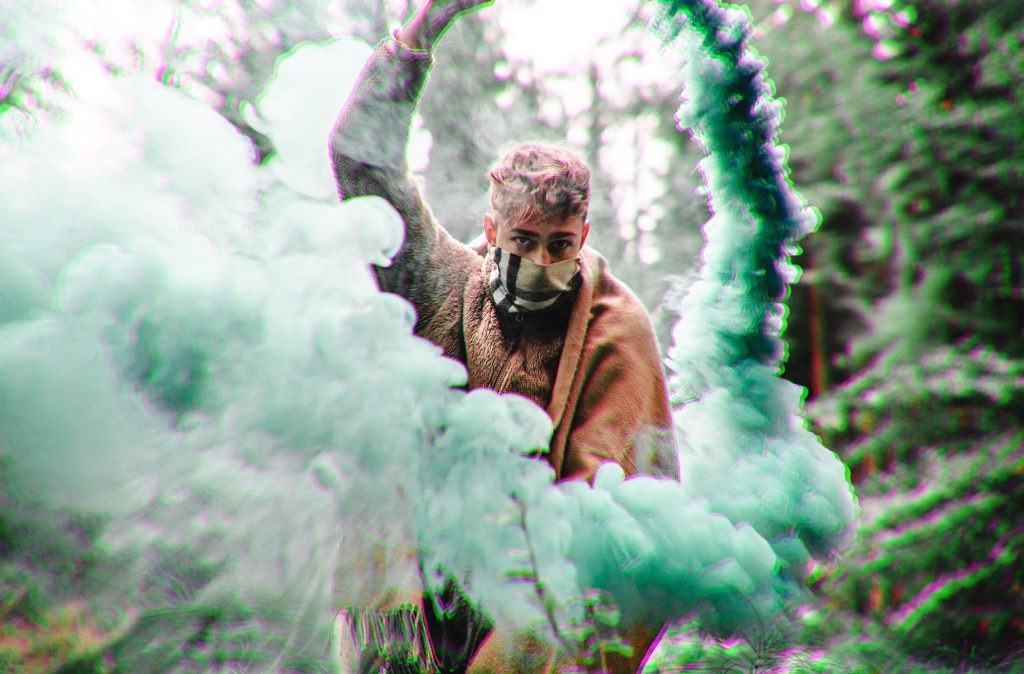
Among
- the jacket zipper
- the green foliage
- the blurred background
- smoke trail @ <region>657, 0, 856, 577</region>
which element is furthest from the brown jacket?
the green foliage

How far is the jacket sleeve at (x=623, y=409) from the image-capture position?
4.23 ft

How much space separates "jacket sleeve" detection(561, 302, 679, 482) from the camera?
4.23 feet

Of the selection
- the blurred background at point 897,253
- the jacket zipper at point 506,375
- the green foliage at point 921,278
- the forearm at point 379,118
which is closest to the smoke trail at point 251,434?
the forearm at point 379,118

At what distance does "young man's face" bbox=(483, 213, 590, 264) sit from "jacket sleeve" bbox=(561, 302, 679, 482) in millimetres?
169

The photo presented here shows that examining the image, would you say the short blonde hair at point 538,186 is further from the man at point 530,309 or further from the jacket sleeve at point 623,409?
the jacket sleeve at point 623,409

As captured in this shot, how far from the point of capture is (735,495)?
1267 mm

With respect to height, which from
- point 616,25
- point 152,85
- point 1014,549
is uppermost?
point 616,25

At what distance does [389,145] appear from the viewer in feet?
3.85

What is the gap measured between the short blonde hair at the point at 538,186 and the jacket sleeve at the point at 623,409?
0.24 meters

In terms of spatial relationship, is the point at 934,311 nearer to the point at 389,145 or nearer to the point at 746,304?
the point at 746,304

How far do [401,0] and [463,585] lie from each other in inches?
37.8

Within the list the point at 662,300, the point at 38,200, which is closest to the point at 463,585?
the point at 38,200

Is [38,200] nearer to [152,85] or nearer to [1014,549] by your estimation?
[152,85]

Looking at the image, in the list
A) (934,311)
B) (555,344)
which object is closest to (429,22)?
(555,344)
